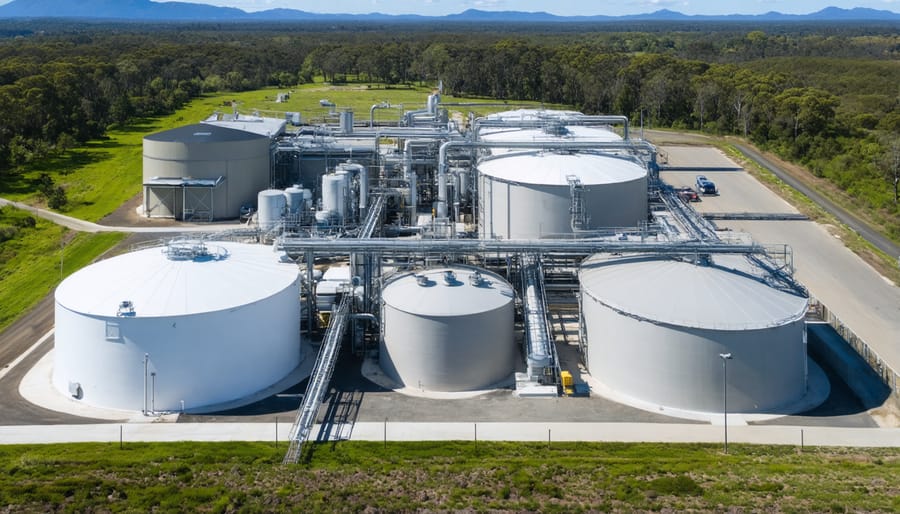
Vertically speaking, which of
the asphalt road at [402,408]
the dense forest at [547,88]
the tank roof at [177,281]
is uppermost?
the dense forest at [547,88]

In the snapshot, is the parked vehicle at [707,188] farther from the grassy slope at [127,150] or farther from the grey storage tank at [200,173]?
the grey storage tank at [200,173]

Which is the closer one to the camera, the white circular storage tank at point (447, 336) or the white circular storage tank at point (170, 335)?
the white circular storage tank at point (170, 335)

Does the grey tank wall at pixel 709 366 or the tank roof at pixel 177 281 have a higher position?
the tank roof at pixel 177 281

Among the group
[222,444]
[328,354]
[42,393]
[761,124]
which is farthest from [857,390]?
[761,124]

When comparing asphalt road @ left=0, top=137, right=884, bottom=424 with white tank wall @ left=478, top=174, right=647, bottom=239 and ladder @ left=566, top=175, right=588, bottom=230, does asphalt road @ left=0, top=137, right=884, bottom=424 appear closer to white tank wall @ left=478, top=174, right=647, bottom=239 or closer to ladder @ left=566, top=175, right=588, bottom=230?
ladder @ left=566, top=175, right=588, bottom=230

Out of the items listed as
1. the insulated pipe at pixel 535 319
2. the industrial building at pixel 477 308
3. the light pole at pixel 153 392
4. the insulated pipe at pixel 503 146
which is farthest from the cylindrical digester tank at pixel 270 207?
the light pole at pixel 153 392

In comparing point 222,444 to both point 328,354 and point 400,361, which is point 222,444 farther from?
point 400,361
